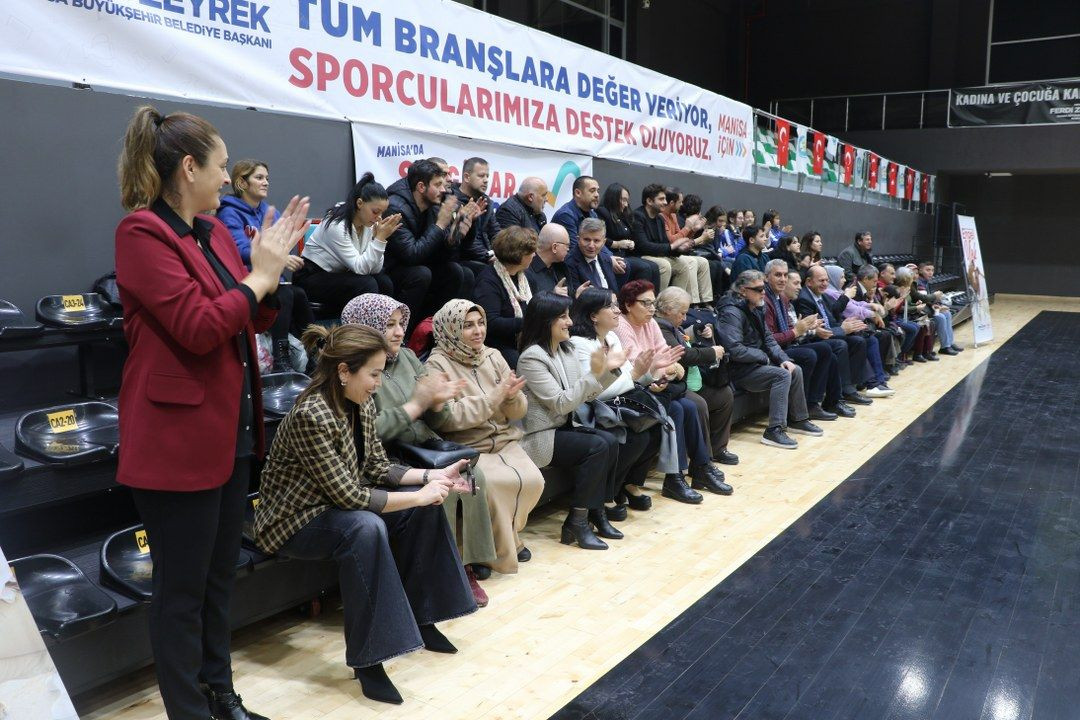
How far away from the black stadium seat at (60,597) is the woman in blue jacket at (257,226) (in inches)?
55.5

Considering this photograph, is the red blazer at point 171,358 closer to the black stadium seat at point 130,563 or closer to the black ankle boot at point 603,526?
the black stadium seat at point 130,563

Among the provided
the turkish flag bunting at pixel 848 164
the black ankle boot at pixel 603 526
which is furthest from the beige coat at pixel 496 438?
the turkish flag bunting at pixel 848 164

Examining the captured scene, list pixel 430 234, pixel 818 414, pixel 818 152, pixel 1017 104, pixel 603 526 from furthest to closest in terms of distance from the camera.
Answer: pixel 1017 104 < pixel 818 152 < pixel 818 414 < pixel 430 234 < pixel 603 526

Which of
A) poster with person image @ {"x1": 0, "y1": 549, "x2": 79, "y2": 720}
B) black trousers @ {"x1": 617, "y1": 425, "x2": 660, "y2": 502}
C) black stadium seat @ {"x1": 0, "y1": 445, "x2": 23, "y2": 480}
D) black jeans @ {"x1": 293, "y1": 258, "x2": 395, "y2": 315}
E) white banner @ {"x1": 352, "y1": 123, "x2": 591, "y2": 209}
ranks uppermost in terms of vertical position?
white banner @ {"x1": 352, "y1": 123, "x2": 591, "y2": 209}

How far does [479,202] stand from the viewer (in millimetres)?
4629

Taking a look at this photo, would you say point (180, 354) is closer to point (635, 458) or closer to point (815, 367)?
point (635, 458)

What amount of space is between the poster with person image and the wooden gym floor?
0.79 metres

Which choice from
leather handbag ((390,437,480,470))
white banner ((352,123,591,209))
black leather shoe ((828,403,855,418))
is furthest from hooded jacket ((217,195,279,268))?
black leather shoe ((828,403,855,418))

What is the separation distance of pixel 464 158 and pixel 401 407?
2.60 meters

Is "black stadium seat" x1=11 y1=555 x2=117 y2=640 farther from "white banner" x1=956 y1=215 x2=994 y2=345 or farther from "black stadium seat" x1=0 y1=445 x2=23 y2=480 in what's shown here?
"white banner" x1=956 y1=215 x2=994 y2=345

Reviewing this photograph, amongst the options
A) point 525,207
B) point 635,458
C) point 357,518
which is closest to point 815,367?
point 525,207

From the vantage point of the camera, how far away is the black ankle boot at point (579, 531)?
3.76m

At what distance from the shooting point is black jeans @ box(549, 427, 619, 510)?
3.76 metres

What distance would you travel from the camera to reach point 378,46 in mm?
4555
